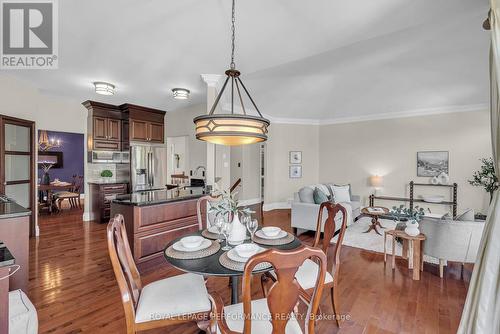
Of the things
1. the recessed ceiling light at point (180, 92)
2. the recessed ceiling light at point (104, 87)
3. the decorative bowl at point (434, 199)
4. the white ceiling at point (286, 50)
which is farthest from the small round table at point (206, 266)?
the decorative bowl at point (434, 199)

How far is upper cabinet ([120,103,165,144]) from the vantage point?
219 inches

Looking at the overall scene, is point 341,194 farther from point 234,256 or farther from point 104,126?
point 104,126

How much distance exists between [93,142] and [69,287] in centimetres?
357

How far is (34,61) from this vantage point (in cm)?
349

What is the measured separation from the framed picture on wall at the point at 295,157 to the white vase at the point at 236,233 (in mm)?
5676

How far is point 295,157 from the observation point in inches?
292

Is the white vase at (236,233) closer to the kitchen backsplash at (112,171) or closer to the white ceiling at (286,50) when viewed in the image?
the white ceiling at (286,50)

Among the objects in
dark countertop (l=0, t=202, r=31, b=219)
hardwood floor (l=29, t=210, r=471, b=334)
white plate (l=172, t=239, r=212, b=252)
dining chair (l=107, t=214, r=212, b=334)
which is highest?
dark countertop (l=0, t=202, r=31, b=219)

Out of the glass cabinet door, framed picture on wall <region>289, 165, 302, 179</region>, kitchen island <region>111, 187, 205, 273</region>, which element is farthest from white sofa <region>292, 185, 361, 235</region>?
the glass cabinet door

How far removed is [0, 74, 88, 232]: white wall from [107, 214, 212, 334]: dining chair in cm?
413

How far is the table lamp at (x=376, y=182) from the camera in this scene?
6.45 m

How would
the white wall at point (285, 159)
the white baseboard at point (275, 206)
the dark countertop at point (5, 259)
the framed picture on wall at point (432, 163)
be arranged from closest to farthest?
the dark countertop at point (5, 259) → the framed picture on wall at point (432, 163) → the white baseboard at point (275, 206) → the white wall at point (285, 159)

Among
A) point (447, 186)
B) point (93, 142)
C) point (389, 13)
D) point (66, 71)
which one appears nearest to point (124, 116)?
point (93, 142)

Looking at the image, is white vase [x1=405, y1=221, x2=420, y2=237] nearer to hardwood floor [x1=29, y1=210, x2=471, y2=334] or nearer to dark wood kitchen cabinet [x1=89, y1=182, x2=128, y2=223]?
hardwood floor [x1=29, y1=210, x2=471, y2=334]
